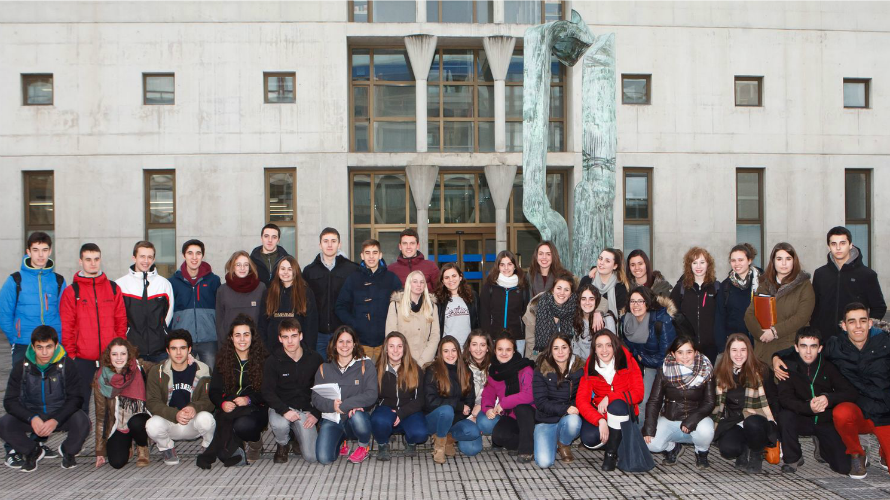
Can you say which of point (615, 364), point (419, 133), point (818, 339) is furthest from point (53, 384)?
point (419, 133)

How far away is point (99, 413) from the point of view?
561cm

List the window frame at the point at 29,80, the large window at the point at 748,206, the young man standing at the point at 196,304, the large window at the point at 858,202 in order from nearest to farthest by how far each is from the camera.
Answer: the young man standing at the point at 196,304, the window frame at the point at 29,80, the large window at the point at 748,206, the large window at the point at 858,202

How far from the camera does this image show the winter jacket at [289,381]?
576 cm

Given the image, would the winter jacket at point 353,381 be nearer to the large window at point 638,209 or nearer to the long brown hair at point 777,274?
the long brown hair at point 777,274

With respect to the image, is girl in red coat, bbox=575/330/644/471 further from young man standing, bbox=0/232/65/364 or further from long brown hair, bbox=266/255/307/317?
young man standing, bbox=0/232/65/364

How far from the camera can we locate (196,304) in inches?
258

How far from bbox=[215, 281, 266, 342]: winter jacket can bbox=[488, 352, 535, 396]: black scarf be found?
7.28 feet

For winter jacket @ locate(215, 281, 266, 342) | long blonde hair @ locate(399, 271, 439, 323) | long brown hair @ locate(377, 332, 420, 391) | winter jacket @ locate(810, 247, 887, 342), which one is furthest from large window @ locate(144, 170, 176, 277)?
winter jacket @ locate(810, 247, 887, 342)

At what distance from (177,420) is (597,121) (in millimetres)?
5813

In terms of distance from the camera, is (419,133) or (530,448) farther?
(419,133)

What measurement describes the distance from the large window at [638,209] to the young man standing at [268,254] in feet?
40.8

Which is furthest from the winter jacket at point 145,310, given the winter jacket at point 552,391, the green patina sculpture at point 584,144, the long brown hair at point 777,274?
the long brown hair at point 777,274

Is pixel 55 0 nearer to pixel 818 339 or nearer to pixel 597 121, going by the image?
pixel 597 121

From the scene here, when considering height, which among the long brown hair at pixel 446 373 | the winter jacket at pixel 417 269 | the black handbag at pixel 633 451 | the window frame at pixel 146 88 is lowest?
the black handbag at pixel 633 451
